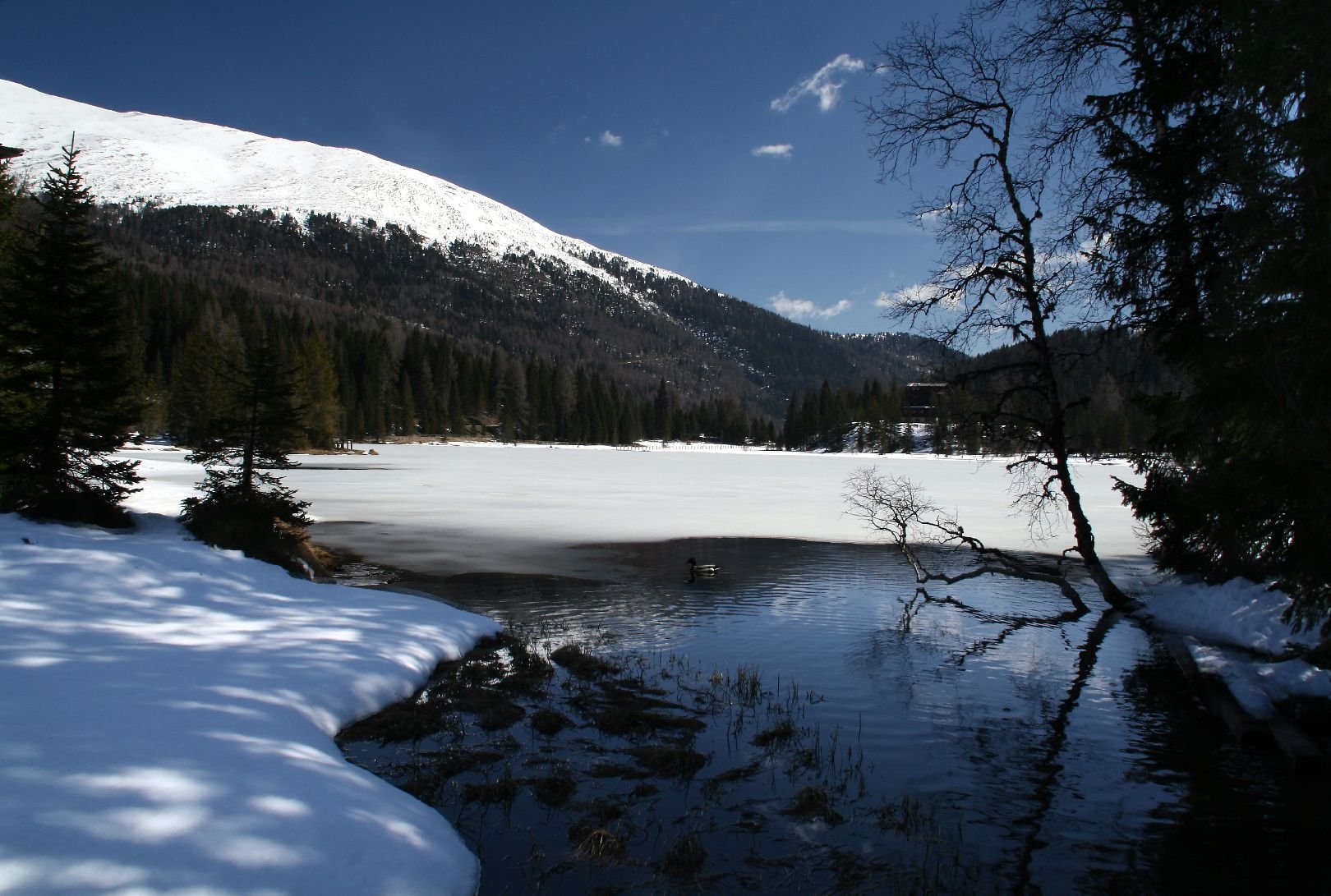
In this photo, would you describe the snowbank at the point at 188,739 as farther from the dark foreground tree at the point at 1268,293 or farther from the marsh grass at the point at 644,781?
the dark foreground tree at the point at 1268,293

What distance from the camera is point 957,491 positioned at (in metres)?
41.6

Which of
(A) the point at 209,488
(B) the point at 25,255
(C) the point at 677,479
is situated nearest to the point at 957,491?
(C) the point at 677,479

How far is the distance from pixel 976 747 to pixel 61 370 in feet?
63.6

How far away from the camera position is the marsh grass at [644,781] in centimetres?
Answer: 588

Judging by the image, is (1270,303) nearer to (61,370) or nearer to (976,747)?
(976,747)

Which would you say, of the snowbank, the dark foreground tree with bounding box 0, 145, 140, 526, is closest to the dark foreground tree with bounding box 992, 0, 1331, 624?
the snowbank

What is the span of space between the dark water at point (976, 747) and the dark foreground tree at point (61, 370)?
8398 millimetres

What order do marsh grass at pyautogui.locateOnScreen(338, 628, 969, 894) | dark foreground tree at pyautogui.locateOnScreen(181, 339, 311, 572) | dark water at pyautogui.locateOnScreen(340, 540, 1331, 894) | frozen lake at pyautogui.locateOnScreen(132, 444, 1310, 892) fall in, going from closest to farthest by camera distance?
1. marsh grass at pyautogui.locateOnScreen(338, 628, 969, 894)
2. dark water at pyautogui.locateOnScreen(340, 540, 1331, 894)
3. frozen lake at pyautogui.locateOnScreen(132, 444, 1310, 892)
4. dark foreground tree at pyautogui.locateOnScreen(181, 339, 311, 572)

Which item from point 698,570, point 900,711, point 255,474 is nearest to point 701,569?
point 698,570

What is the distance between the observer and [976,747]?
859cm

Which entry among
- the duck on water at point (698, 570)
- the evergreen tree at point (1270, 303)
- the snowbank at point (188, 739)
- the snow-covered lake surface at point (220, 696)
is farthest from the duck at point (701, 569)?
the evergreen tree at point (1270, 303)

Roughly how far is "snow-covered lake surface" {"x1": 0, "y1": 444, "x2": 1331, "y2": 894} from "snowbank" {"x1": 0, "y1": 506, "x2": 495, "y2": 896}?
19 mm

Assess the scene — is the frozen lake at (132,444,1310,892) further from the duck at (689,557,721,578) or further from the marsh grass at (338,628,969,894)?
the duck at (689,557,721,578)

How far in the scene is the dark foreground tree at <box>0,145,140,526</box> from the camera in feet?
49.9
